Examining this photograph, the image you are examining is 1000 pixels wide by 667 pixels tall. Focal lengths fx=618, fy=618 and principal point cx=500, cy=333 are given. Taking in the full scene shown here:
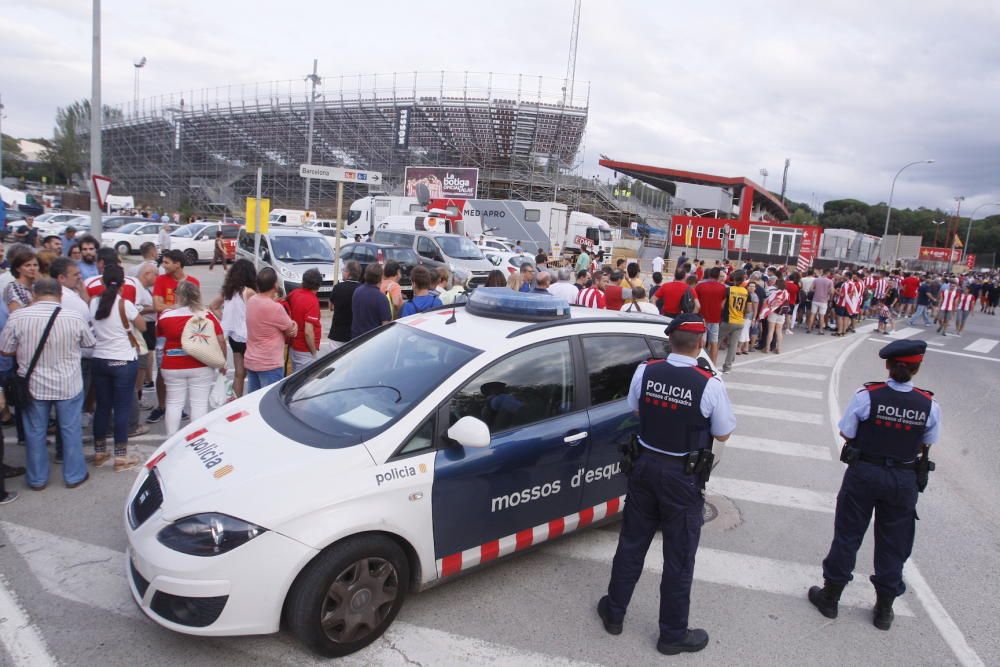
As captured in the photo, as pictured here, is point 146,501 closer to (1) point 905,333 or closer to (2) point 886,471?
(2) point 886,471

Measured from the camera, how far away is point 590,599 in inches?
147

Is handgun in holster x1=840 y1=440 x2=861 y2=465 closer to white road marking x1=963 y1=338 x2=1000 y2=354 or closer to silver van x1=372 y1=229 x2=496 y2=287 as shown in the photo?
silver van x1=372 y1=229 x2=496 y2=287

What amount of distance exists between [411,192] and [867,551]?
1600 inches

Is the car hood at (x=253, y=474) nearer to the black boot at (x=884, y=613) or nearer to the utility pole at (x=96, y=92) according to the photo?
the black boot at (x=884, y=613)

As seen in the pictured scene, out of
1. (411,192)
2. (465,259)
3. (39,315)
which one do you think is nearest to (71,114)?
(411,192)

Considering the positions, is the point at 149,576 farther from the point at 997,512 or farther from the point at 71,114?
the point at 71,114

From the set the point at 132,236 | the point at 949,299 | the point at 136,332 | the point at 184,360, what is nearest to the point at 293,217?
the point at 132,236

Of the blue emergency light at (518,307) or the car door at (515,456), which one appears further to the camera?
the blue emergency light at (518,307)

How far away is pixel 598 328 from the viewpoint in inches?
166

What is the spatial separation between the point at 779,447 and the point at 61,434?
22.5 ft

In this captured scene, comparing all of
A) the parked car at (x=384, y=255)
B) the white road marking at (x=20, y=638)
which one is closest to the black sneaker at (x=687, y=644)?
the white road marking at (x=20, y=638)

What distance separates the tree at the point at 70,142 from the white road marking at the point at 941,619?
86277 millimetres

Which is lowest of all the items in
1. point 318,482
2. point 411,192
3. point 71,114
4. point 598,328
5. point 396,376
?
point 318,482

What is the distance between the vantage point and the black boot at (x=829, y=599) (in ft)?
12.2
